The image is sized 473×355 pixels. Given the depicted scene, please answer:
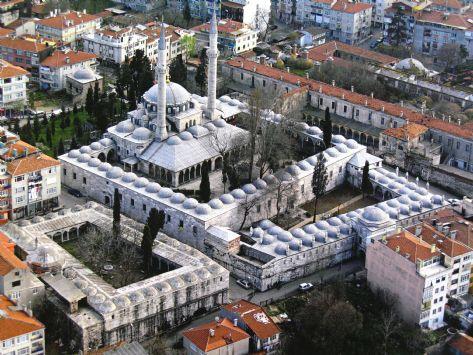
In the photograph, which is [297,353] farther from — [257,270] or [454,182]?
[454,182]

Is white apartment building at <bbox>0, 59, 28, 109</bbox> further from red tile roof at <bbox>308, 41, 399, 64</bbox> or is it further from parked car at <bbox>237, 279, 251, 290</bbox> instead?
parked car at <bbox>237, 279, 251, 290</bbox>

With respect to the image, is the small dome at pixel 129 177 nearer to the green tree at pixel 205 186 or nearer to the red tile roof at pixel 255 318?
the green tree at pixel 205 186

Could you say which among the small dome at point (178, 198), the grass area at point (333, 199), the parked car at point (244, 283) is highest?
the small dome at point (178, 198)

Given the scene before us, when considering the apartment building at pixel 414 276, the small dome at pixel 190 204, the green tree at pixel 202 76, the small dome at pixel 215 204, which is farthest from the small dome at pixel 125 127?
the apartment building at pixel 414 276

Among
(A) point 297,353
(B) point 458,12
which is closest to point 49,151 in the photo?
(A) point 297,353

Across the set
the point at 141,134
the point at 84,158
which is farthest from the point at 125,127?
the point at 84,158

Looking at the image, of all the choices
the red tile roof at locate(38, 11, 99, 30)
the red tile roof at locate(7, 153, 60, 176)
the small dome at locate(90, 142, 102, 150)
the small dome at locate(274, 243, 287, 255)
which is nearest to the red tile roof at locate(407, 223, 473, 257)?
the small dome at locate(274, 243, 287, 255)
